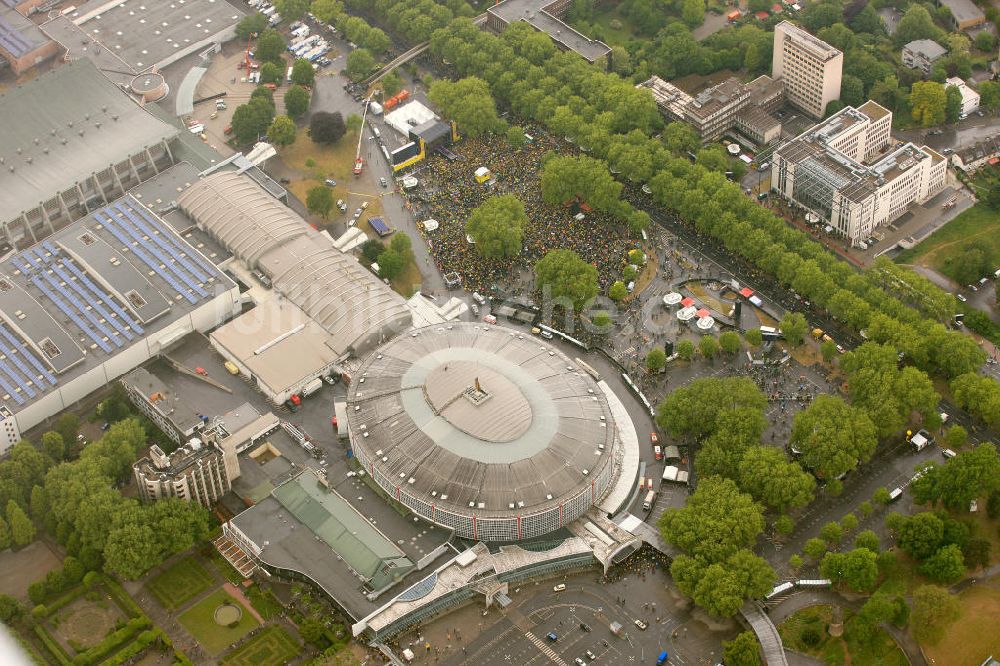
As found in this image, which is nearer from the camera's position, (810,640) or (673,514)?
(810,640)

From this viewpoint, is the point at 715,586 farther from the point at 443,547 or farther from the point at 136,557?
the point at 136,557

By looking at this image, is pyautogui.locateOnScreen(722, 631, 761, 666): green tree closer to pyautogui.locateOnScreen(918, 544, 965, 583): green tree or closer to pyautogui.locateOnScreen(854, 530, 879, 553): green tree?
pyautogui.locateOnScreen(854, 530, 879, 553): green tree

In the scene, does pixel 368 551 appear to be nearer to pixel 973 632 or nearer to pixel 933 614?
pixel 933 614

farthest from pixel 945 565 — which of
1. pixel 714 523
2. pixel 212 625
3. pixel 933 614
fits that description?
pixel 212 625

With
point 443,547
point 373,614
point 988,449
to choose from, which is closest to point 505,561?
point 443,547

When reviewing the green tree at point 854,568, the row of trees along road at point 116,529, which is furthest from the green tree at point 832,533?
the row of trees along road at point 116,529

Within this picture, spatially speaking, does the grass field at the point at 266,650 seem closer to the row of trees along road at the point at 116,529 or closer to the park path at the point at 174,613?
the park path at the point at 174,613
